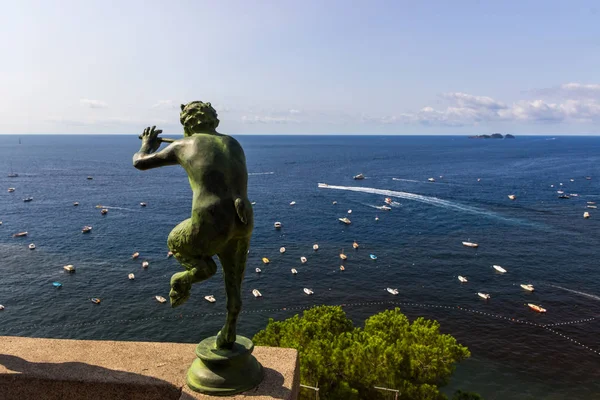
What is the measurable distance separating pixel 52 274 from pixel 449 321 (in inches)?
1882

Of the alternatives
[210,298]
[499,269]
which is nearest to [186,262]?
[210,298]

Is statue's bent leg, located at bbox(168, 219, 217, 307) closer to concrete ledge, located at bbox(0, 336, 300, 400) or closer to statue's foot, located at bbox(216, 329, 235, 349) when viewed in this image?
statue's foot, located at bbox(216, 329, 235, 349)

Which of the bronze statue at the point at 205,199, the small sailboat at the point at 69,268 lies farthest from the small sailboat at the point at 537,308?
the small sailboat at the point at 69,268

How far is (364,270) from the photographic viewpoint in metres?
60.2

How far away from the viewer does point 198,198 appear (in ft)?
25.1

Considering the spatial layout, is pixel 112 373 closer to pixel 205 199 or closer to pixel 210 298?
pixel 205 199

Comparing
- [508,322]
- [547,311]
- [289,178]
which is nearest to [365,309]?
[508,322]

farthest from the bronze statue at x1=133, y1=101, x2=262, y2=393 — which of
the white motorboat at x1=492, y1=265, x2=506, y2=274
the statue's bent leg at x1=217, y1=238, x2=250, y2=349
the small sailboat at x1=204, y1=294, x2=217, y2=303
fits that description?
the white motorboat at x1=492, y1=265, x2=506, y2=274

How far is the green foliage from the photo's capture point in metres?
16.7

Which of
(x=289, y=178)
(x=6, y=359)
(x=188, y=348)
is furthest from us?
(x=289, y=178)

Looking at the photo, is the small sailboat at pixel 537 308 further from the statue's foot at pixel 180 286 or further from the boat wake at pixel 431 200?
the statue's foot at pixel 180 286

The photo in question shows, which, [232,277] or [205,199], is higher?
[205,199]

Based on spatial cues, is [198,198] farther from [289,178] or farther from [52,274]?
[289,178]

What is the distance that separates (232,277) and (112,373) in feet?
10.6
